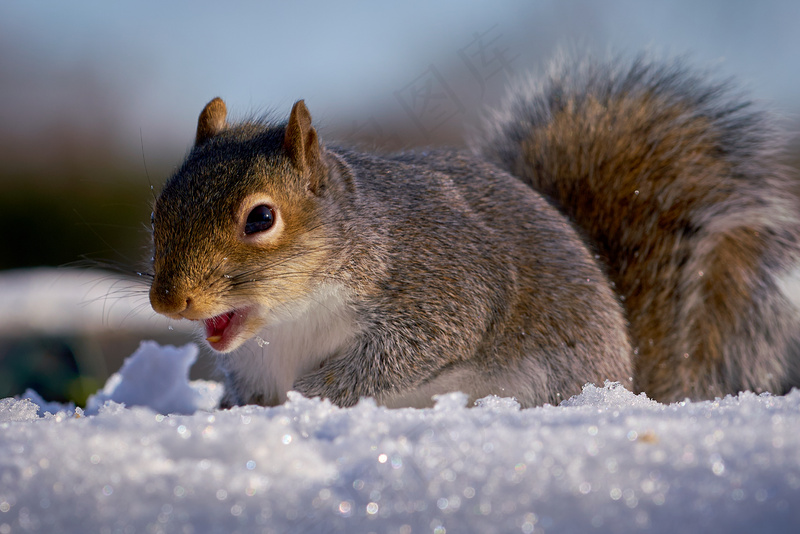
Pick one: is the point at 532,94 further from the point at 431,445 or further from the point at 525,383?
the point at 431,445

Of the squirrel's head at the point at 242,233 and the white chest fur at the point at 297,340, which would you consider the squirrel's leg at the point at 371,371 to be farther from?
the squirrel's head at the point at 242,233

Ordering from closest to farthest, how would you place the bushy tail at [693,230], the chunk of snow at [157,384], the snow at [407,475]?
the snow at [407,475] < the chunk of snow at [157,384] < the bushy tail at [693,230]

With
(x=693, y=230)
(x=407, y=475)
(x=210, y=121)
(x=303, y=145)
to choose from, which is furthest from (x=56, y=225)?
(x=407, y=475)

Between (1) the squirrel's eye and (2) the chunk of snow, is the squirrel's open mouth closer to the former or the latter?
(1) the squirrel's eye

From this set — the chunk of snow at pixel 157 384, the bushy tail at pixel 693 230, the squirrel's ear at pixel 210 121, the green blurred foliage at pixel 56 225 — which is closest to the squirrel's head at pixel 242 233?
the squirrel's ear at pixel 210 121

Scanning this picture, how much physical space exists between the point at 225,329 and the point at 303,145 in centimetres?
34

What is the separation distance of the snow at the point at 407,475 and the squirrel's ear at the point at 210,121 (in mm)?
786

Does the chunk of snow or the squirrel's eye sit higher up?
the squirrel's eye

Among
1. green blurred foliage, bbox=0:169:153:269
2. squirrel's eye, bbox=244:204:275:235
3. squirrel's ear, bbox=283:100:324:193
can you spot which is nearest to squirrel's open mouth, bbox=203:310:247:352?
squirrel's eye, bbox=244:204:275:235

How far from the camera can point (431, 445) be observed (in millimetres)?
577

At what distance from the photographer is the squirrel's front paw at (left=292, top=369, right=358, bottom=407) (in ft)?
3.72

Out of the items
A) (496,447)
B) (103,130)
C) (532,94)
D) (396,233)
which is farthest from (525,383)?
(103,130)

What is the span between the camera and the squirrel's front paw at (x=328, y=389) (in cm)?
113

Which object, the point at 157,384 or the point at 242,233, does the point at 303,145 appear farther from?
the point at 157,384
